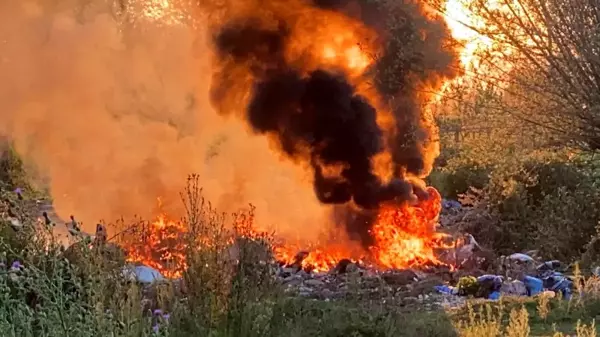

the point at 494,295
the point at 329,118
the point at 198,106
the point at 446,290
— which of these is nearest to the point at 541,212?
the point at 329,118

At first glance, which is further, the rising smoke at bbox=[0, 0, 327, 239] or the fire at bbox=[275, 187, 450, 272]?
the rising smoke at bbox=[0, 0, 327, 239]

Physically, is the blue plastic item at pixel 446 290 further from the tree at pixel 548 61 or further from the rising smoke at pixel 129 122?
the tree at pixel 548 61

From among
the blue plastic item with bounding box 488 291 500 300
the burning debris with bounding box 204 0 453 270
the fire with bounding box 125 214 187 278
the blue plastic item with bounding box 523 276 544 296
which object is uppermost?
the burning debris with bounding box 204 0 453 270

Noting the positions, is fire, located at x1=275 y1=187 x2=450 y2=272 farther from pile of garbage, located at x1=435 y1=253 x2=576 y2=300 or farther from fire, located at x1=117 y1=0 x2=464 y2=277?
pile of garbage, located at x1=435 y1=253 x2=576 y2=300

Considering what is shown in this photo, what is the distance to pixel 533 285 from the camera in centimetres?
995

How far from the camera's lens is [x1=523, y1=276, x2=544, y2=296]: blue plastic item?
9820 millimetres

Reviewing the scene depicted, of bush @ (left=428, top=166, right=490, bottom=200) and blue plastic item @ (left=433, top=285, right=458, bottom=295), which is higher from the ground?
bush @ (left=428, top=166, right=490, bottom=200)

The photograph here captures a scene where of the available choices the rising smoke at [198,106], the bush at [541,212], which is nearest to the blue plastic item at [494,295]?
the rising smoke at [198,106]

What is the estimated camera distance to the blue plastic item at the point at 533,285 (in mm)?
9820

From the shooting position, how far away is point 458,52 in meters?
8.16

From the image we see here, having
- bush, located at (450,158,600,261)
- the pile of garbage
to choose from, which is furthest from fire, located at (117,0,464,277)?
bush, located at (450,158,600,261)

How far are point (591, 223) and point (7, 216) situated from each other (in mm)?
8966

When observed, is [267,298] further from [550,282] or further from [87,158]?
[87,158]

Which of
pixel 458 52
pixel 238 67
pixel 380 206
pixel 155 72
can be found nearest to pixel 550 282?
pixel 380 206
